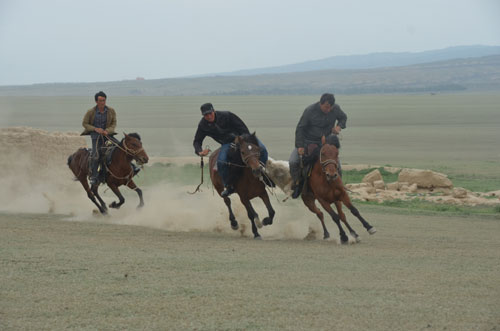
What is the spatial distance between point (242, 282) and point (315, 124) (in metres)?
5.18

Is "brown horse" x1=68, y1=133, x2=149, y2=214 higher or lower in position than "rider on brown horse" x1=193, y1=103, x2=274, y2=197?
lower

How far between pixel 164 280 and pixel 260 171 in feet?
14.3

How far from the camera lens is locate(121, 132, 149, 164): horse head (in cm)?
1622

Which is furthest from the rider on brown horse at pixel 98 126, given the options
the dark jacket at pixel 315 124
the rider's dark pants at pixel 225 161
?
the dark jacket at pixel 315 124

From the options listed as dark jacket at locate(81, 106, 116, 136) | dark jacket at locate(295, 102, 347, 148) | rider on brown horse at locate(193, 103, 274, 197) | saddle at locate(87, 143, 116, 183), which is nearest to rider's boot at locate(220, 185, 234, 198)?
rider on brown horse at locate(193, 103, 274, 197)

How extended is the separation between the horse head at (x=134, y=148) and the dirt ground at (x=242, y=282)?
3.33 metres

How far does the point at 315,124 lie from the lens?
1314 centimetres

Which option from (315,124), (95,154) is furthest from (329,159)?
(95,154)

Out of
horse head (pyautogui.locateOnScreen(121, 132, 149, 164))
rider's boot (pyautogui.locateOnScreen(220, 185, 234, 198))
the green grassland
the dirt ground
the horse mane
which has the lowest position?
the green grassland

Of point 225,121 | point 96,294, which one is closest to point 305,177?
point 225,121

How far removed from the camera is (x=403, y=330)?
21.8 ft

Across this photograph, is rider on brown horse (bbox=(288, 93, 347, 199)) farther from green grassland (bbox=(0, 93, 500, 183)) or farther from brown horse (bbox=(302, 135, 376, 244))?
green grassland (bbox=(0, 93, 500, 183))

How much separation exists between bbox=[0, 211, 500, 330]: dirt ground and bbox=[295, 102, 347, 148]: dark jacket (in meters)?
1.84

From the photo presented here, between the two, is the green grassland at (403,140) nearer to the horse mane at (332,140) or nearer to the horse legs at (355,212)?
the horse legs at (355,212)
